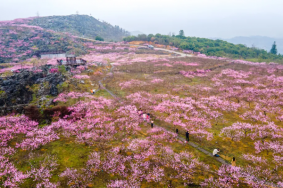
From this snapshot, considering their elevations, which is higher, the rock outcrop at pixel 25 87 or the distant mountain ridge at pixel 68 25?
the distant mountain ridge at pixel 68 25

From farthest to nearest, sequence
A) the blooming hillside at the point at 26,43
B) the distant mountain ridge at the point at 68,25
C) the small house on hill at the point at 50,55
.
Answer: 1. the distant mountain ridge at the point at 68,25
2. the blooming hillside at the point at 26,43
3. the small house on hill at the point at 50,55

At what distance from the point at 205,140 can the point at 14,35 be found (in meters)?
111

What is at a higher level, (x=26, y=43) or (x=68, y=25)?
(x=68, y=25)

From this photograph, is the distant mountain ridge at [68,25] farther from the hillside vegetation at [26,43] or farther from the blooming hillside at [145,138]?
the blooming hillside at [145,138]

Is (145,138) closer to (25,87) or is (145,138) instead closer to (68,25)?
(25,87)

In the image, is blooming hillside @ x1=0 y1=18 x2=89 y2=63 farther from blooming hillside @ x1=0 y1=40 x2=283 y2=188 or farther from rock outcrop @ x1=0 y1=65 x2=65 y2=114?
blooming hillside @ x1=0 y1=40 x2=283 y2=188

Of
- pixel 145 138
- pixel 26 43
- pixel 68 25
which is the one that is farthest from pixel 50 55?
pixel 68 25

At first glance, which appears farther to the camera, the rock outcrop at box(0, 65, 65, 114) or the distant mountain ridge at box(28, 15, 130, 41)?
the distant mountain ridge at box(28, 15, 130, 41)

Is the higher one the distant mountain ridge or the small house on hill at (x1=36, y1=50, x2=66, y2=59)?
the distant mountain ridge

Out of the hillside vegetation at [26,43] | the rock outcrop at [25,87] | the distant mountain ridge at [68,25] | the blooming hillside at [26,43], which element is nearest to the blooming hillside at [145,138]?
the rock outcrop at [25,87]

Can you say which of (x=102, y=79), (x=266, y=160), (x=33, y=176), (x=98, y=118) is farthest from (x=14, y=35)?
(x=266, y=160)

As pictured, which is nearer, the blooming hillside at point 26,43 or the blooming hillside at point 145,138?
the blooming hillside at point 145,138

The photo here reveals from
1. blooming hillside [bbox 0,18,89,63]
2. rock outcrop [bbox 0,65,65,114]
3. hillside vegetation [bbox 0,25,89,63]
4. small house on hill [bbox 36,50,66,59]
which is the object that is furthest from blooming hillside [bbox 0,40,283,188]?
blooming hillside [bbox 0,18,89,63]

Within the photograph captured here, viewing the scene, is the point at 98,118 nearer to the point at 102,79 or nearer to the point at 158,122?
the point at 158,122
